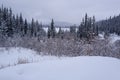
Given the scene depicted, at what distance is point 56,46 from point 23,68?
274 inches

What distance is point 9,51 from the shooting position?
11.1 meters


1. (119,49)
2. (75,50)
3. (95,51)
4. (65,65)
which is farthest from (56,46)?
(65,65)

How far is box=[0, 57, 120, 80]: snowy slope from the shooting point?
136 inches

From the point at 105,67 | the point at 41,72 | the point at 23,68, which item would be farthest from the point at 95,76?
the point at 23,68

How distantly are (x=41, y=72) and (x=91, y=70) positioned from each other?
116cm

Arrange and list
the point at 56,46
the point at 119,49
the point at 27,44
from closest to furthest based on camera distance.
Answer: the point at 119,49 → the point at 56,46 → the point at 27,44

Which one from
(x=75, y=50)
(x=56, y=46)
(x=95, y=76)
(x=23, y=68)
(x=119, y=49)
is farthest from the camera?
(x=56, y=46)

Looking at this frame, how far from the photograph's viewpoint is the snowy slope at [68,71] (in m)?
3.46

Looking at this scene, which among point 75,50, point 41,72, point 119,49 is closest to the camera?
point 41,72

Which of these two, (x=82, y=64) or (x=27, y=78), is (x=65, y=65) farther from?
(x=27, y=78)

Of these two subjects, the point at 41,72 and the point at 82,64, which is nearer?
the point at 41,72

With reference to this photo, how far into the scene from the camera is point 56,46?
35.6ft

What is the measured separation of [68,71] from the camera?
3.68 m

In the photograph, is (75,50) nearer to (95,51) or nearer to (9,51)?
(95,51)
